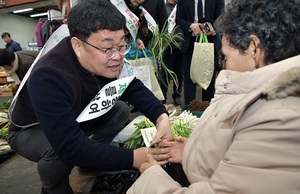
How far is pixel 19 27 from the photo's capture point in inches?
572

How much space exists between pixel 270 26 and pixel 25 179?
213 cm

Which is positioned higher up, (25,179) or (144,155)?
(144,155)

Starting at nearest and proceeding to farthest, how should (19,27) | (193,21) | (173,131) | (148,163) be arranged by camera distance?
(148,163)
(173,131)
(193,21)
(19,27)

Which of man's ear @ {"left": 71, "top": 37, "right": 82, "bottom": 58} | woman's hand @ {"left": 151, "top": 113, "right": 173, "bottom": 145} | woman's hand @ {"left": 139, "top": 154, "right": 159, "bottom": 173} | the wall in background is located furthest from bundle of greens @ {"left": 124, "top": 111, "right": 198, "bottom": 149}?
the wall in background

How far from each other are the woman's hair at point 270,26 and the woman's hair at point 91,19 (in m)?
0.60

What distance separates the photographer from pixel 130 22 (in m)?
2.35

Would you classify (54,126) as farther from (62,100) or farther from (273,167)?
(273,167)

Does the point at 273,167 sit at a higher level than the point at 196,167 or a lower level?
higher

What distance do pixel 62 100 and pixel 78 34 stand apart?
323mm

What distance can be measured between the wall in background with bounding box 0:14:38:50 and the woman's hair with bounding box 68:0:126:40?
13186 millimetres

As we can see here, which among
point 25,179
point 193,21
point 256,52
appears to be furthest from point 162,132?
point 193,21

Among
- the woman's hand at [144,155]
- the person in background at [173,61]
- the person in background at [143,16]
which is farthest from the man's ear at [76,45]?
the person in background at [173,61]

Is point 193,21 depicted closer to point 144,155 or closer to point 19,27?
point 144,155

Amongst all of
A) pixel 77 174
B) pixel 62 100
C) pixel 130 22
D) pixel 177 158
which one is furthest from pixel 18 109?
pixel 130 22
